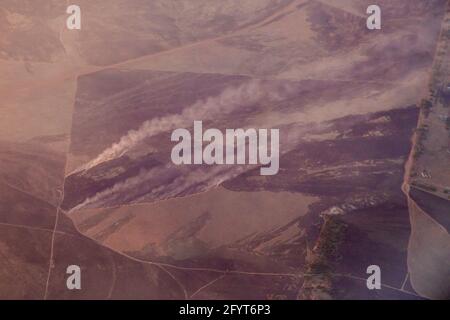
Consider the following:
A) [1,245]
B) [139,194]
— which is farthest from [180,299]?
[1,245]

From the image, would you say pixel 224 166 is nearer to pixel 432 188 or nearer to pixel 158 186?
pixel 158 186

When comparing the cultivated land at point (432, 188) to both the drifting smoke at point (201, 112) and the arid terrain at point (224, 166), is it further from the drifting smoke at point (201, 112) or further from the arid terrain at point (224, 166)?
the drifting smoke at point (201, 112)

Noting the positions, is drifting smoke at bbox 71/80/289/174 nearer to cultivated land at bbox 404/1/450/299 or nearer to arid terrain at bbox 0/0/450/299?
arid terrain at bbox 0/0/450/299

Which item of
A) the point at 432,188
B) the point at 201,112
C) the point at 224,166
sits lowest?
the point at 432,188

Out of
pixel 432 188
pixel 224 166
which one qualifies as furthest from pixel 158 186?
pixel 432 188

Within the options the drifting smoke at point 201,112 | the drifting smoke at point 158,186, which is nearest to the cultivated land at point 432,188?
the drifting smoke at point 201,112
